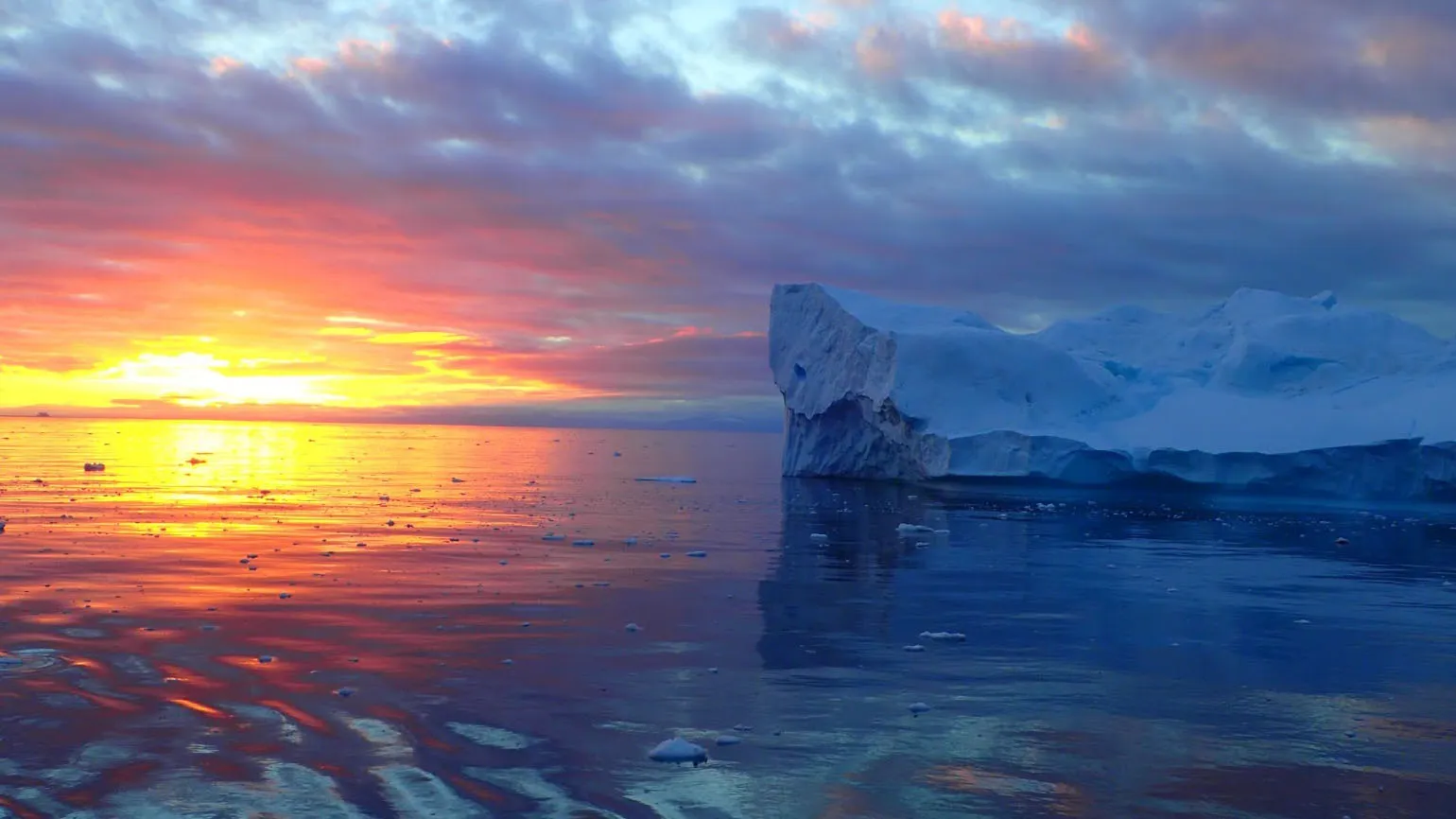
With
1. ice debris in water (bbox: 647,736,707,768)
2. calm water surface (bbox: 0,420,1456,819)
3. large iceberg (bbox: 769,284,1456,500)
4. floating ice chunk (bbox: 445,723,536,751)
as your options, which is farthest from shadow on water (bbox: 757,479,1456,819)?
large iceberg (bbox: 769,284,1456,500)

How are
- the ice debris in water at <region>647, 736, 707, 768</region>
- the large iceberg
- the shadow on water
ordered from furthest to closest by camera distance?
the large iceberg < the ice debris in water at <region>647, 736, 707, 768</region> < the shadow on water

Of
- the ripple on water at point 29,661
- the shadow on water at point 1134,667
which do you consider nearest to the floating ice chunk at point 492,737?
the shadow on water at point 1134,667

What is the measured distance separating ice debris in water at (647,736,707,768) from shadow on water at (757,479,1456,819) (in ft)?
2.69

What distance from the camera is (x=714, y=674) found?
845 centimetres

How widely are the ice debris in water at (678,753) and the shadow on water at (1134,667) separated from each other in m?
0.82

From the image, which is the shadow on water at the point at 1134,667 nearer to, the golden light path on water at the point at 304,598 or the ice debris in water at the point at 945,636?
the ice debris in water at the point at 945,636

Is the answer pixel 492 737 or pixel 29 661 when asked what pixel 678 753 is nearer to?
pixel 492 737

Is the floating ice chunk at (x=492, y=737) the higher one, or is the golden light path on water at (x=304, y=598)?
the golden light path on water at (x=304, y=598)

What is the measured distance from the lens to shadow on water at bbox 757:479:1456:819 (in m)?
5.95

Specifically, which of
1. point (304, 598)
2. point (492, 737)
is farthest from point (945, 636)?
point (304, 598)

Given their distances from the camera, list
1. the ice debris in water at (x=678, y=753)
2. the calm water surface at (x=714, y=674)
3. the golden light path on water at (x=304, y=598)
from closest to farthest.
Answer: the calm water surface at (x=714, y=674) → the ice debris in water at (x=678, y=753) → the golden light path on water at (x=304, y=598)

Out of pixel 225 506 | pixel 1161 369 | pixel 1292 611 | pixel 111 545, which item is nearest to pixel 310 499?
pixel 225 506

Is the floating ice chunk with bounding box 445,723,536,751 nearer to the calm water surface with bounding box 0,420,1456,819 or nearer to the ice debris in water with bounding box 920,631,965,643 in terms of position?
the calm water surface with bounding box 0,420,1456,819

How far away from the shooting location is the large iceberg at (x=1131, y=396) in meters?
26.9
